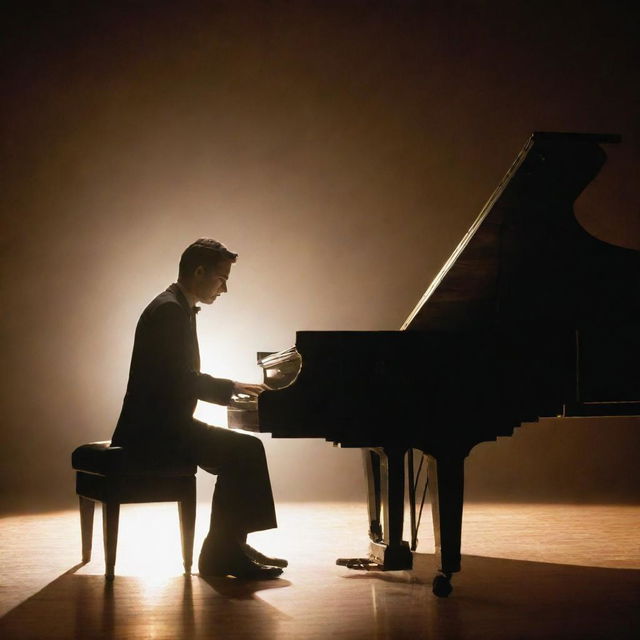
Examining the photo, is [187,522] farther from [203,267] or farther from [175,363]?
[203,267]

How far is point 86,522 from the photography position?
12.3 ft

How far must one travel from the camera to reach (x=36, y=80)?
6.29 meters

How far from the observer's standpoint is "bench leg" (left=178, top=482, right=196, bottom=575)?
11.2ft

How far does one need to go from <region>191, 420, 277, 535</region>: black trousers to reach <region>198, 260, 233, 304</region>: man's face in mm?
550

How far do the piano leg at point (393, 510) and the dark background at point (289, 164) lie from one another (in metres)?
3.03

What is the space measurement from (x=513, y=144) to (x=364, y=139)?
1.06 meters

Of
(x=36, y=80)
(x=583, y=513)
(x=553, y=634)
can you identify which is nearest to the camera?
(x=553, y=634)

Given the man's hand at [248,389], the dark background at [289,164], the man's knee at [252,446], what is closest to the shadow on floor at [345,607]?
the man's knee at [252,446]

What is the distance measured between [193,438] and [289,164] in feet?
11.2

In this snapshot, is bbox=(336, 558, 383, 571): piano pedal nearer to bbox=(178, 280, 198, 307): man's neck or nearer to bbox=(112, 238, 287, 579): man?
bbox=(112, 238, 287, 579): man

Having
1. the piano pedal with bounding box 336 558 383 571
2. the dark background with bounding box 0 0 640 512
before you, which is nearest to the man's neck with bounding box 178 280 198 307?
the piano pedal with bounding box 336 558 383 571


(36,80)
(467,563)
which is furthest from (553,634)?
(36,80)

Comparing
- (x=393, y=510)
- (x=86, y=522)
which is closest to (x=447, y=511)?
(x=393, y=510)

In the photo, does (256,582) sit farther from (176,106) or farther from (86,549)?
(176,106)
